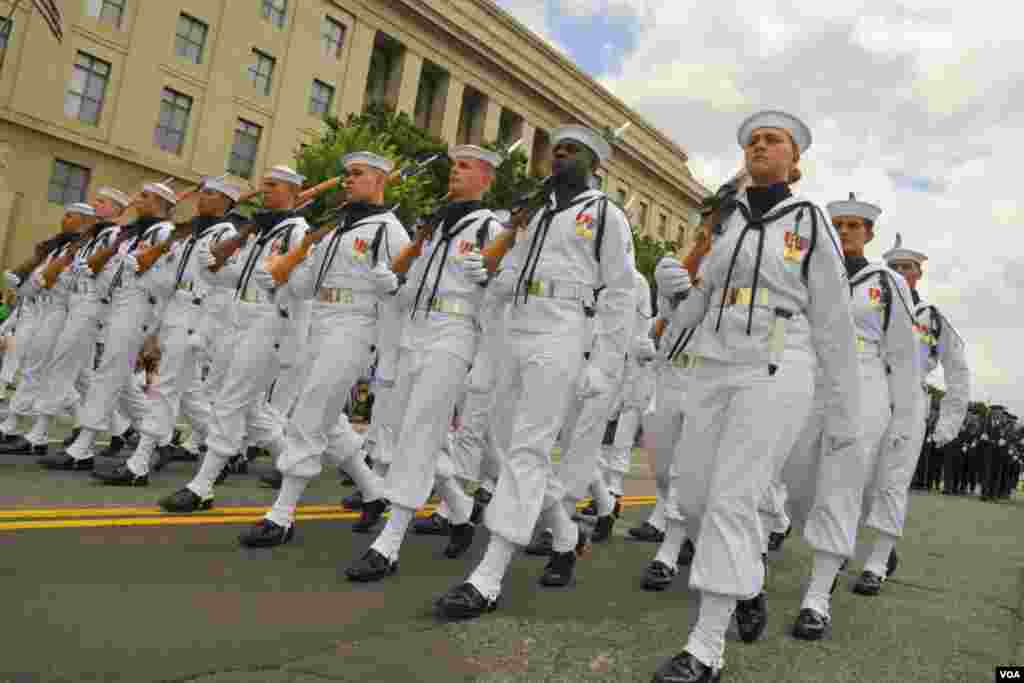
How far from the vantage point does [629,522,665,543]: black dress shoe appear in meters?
7.50

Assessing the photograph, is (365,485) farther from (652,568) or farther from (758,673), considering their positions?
(758,673)

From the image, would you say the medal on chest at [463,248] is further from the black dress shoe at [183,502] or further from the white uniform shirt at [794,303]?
the black dress shoe at [183,502]

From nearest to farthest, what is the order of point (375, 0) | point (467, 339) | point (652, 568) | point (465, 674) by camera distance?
1. point (465, 674)
2. point (467, 339)
3. point (652, 568)
4. point (375, 0)

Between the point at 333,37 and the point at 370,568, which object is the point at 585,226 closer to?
the point at 370,568

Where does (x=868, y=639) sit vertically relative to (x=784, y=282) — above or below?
below

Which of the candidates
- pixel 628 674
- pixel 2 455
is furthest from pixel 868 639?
pixel 2 455

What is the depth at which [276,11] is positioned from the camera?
118ft

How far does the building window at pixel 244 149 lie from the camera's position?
35094mm

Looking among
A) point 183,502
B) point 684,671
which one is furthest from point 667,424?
point 183,502

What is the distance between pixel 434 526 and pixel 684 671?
3.59 meters

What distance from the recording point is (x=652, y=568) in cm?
564

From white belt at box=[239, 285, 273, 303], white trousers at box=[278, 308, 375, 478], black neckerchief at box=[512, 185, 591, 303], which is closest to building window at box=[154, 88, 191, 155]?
white belt at box=[239, 285, 273, 303]

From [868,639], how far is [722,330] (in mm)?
1985

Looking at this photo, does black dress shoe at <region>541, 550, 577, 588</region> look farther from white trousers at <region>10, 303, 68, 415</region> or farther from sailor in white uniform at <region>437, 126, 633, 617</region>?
white trousers at <region>10, 303, 68, 415</region>
